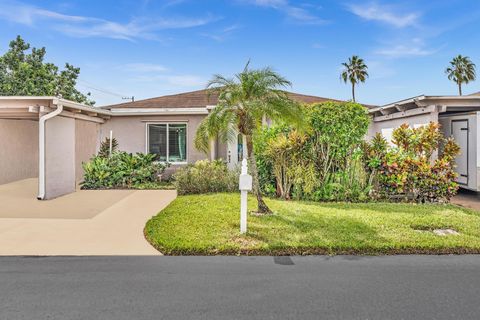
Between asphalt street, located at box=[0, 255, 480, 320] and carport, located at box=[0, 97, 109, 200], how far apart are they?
6.12 m

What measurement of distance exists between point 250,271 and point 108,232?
10.9ft

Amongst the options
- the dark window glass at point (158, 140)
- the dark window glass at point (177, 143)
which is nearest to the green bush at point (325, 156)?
the dark window glass at point (177, 143)

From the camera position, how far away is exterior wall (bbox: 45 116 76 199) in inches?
417

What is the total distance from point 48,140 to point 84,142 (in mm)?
4087

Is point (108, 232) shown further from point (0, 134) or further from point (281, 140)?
point (0, 134)

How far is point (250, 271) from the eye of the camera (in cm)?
465

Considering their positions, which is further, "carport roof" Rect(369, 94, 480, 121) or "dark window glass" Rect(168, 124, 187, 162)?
"dark window glass" Rect(168, 124, 187, 162)

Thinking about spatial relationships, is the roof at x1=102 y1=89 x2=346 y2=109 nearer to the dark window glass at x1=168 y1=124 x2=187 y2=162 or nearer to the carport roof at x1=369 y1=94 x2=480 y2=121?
the dark window glass at x1=168 y1=124 x2=187 y2=162

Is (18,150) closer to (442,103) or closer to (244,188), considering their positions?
(244,188)

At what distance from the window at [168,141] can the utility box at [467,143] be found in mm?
9431

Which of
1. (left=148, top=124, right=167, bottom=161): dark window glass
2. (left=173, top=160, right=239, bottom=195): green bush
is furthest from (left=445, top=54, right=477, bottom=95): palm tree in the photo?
(left=173, top=160, right=239, bottom=195): green bush

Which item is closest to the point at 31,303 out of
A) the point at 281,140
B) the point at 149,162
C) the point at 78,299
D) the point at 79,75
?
the point at 78,299

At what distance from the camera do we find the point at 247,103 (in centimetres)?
700

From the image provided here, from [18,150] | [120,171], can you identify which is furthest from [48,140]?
[18,150]
